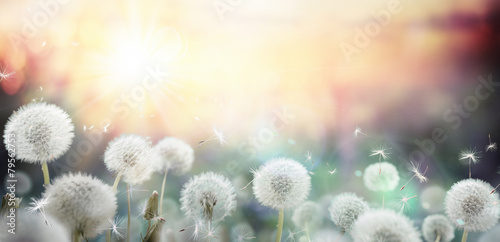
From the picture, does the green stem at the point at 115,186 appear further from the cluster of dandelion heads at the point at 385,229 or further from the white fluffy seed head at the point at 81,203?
the cluster of dandelion heads at the point at 385,229

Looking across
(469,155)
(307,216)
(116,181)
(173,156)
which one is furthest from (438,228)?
(116,181)

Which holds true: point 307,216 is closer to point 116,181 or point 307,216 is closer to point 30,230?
point 116,181

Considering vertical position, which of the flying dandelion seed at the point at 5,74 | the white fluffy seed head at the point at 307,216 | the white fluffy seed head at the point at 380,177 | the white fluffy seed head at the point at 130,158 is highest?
the flying dandelion seed at the point at 5,74

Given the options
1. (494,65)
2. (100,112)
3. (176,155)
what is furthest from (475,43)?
(100,112)

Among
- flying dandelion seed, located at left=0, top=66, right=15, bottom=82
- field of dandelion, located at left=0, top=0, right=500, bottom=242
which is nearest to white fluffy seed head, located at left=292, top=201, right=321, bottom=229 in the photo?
field of dandelion, located at left=0, top=0, right=500, bottom=242

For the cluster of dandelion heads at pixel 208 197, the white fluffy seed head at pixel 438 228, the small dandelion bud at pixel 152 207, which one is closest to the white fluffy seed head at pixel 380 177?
the white fluffy seed head at pixel 438 228

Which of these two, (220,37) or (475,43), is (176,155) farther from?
(475,43)
